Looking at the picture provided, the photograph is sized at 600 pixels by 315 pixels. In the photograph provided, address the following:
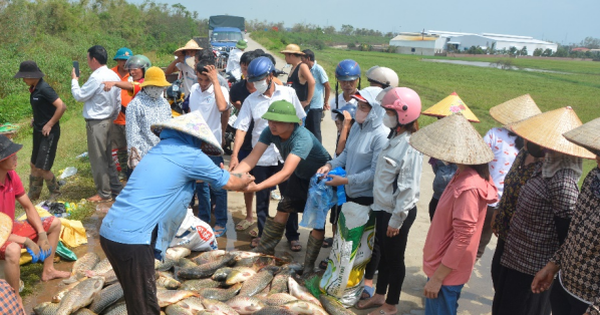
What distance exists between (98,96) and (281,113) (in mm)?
3278

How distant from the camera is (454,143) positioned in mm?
2959

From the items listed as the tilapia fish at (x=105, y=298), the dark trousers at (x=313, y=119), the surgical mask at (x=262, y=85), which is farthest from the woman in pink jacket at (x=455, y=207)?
the dark trousers at (x=313, y=119)

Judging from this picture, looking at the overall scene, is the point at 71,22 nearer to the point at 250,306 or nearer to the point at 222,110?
the point at 222,110

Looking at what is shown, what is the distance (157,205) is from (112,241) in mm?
370

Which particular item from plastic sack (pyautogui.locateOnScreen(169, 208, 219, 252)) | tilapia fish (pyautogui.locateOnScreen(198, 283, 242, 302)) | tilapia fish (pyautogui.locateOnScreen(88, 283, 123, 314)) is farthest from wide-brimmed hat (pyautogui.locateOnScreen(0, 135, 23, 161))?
tilapia fish (pyautogui.locateOnScreen(198, 283, 242, 302))

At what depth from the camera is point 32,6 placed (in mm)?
25328

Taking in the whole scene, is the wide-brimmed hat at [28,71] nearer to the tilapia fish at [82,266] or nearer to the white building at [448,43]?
the tilapia fish at [82,266]

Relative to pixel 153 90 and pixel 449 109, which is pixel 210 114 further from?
pixel 449 109

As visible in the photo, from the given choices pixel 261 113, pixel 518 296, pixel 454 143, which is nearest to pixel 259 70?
pixel 261 113

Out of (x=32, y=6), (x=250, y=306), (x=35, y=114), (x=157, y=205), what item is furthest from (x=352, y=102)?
(x=32, y=6)

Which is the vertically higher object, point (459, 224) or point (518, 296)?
point (459, 224)

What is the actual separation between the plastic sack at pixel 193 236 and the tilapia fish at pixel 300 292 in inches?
49.0

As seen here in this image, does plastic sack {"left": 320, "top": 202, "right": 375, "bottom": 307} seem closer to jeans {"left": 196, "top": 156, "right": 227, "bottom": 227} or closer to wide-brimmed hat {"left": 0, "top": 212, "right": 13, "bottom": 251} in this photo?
jeans {"left": 196, "top": 156, "right": 227, "bottom": 227}

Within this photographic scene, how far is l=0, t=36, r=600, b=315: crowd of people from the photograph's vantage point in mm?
2801
